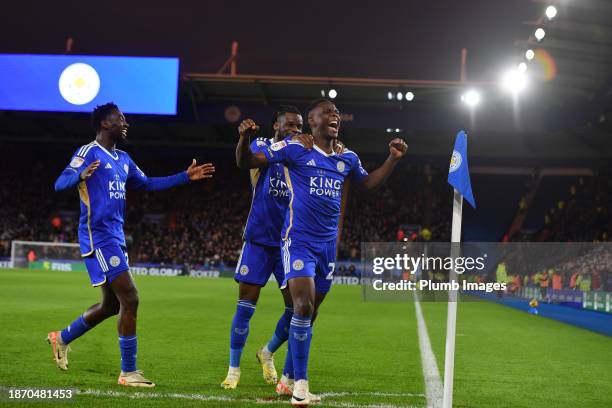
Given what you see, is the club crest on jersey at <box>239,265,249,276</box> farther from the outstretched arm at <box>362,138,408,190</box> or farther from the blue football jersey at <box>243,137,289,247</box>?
the outstretched arm at <box>362,138,408,190</box>

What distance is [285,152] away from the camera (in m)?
5.67

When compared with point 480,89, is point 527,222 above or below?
below

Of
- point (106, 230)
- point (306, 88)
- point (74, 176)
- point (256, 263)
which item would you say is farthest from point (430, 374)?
point (306, 88)

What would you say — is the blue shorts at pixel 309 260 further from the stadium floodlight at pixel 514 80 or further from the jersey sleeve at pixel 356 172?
the stadium floodlight at pixel 514 80

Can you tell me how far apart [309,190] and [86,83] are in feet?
90.7

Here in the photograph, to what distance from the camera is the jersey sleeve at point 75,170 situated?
5871 mm

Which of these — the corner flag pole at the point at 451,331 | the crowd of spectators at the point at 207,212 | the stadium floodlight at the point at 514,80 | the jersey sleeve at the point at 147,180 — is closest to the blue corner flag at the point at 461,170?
the corner flag pole at the point at 451,331

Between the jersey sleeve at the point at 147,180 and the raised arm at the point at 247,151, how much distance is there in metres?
1.28

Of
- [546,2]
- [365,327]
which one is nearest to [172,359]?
[365,327]

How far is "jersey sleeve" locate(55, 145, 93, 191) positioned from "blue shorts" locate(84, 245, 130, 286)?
23.9 inches

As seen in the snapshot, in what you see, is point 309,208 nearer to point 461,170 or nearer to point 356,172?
point 356,172

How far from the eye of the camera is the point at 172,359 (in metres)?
7.58

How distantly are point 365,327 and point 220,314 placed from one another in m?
3.20

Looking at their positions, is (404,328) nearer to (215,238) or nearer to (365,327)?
(365,327)
